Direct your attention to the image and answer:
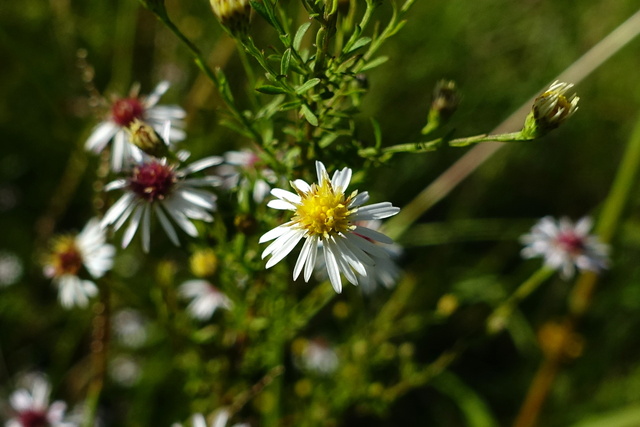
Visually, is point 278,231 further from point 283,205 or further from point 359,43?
point 359,43

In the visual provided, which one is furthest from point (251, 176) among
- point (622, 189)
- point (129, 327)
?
point (129, 327)

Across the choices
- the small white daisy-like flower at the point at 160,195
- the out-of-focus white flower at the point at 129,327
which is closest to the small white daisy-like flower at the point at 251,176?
→ the small white daisy-like flower at the point at 160,195

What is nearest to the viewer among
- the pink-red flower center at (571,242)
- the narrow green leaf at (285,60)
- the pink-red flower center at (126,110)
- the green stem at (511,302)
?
the narrow green leaf at (285,60)

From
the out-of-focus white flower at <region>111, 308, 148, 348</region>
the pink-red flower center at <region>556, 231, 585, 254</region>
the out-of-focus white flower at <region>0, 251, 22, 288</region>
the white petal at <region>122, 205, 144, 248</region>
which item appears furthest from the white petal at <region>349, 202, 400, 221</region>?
the out-of-focus white flower at <region>0, 251, 22, 288</region>

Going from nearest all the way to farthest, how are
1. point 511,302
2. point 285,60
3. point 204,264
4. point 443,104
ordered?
1. point 285,60
2. point 443,104
3. point 204,264
4. point 511,302

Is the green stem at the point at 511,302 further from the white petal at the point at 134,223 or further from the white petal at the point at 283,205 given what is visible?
the white petal at the point at 134,223

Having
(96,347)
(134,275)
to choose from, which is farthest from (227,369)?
(134,275)
